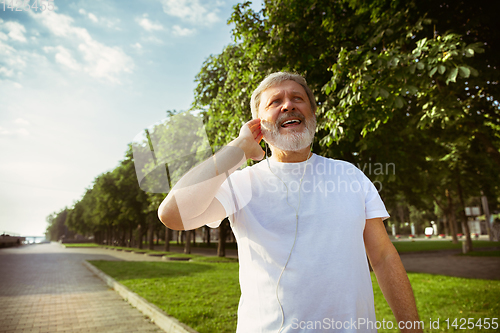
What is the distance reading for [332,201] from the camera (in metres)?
1.67

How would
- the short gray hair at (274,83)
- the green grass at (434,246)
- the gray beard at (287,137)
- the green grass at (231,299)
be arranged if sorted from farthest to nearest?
the green grass at (434,246) → the green grass at (231,299) → the short gray hair at (274,83) → the gray beard at (287,137)

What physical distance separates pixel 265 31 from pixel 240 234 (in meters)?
6.71

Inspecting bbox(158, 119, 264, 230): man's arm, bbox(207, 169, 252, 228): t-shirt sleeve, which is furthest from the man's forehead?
bbox(207, 169, 252, 228): t-shirt sleeve

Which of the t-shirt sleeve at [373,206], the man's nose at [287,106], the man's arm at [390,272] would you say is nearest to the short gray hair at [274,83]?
the man's nose at [287,106]

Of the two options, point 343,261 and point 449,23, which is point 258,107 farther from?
point 449,23

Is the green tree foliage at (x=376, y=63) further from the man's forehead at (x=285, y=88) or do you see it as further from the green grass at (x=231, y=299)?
the green grass at (x=231, y=299)

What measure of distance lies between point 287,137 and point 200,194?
24.8 inches

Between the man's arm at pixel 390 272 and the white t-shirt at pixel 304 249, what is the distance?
0.11m

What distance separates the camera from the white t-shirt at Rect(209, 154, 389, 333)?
150 cm

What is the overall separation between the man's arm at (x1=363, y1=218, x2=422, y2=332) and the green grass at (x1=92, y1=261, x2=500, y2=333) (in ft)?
13.7

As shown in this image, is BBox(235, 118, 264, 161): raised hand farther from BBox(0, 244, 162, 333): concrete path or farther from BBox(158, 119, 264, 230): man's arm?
BBox(0, 244, 162, 333): concrete path

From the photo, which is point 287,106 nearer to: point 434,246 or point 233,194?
point 233,194

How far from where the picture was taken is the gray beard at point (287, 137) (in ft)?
6.14

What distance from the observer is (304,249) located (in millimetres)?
1568
